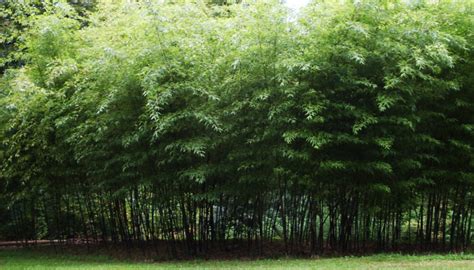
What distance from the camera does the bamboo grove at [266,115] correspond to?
557 centimetres

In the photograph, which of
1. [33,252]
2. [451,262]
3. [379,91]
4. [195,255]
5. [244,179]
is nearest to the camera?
[451,262]

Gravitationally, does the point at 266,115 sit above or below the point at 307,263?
above

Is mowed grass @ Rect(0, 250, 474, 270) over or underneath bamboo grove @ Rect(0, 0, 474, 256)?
underneath

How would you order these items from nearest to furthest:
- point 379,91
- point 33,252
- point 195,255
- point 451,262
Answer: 1. point 451,262
2. point 379,91
3. point 195,255
4. point 33,252

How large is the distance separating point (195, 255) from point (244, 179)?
1.71 m

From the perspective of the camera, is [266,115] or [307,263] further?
[266,115]

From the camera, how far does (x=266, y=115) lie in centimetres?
600

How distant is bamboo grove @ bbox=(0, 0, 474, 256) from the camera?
5570 mm

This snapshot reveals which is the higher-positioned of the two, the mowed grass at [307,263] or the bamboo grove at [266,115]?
the bamboo grove at [266,115]

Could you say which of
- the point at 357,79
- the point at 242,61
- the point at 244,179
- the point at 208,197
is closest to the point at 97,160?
the point at 208,197

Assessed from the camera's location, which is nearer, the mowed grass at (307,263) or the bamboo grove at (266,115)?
the mowed grass at (307,263)

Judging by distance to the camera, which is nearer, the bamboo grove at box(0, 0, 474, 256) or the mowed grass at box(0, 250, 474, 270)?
the mowed grass at box(0, 250, 474, 270)

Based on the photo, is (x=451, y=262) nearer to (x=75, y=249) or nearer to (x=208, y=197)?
(x=208, y=197)

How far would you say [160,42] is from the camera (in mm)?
5848
